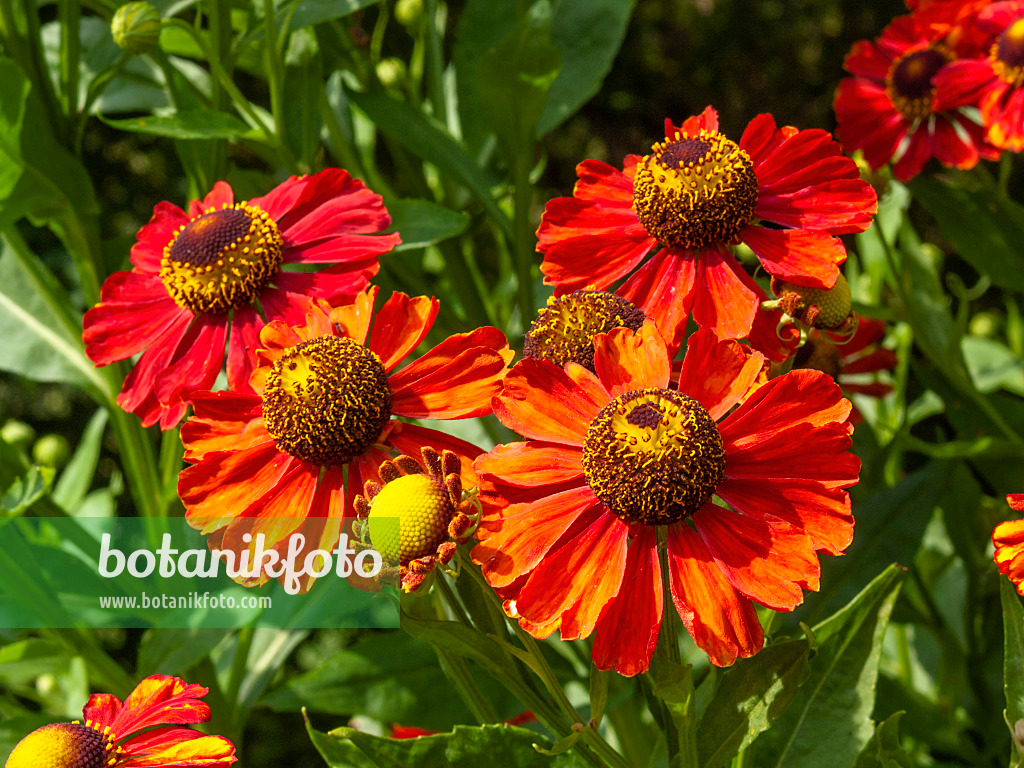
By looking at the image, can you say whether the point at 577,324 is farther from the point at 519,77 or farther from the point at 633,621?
the point at 519,77

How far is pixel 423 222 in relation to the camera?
0.82 metres

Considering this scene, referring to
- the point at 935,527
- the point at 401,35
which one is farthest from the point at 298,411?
the point at 401,35

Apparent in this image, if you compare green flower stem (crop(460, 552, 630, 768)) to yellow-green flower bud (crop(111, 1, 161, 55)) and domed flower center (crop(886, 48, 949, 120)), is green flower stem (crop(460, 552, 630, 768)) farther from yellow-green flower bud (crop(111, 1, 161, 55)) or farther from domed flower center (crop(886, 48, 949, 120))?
Result: domed flower center (crop(886, 48, 949, 120))

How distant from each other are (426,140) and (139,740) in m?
0.55

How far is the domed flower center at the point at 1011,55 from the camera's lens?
1.01 m

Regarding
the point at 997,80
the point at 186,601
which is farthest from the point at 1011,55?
the point at 186,601

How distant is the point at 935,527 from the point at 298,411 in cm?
86

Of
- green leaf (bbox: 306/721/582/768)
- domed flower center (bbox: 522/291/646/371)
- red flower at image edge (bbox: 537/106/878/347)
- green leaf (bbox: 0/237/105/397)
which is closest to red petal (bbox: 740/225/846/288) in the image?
red flower at image edge (bbox: 537/106/878/347)

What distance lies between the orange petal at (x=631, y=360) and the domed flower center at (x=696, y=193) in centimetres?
14

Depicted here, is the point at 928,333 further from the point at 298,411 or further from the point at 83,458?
the point at 83,458

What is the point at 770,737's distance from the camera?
0.67 metres

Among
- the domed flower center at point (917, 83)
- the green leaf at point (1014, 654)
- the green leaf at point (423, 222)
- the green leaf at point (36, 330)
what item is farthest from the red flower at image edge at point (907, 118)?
the green leaf at point (36, 330)

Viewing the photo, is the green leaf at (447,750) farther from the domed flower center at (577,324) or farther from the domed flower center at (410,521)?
the domed flower center at (577,324)

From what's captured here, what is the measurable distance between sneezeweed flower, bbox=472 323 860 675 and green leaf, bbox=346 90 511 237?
1.22ft
